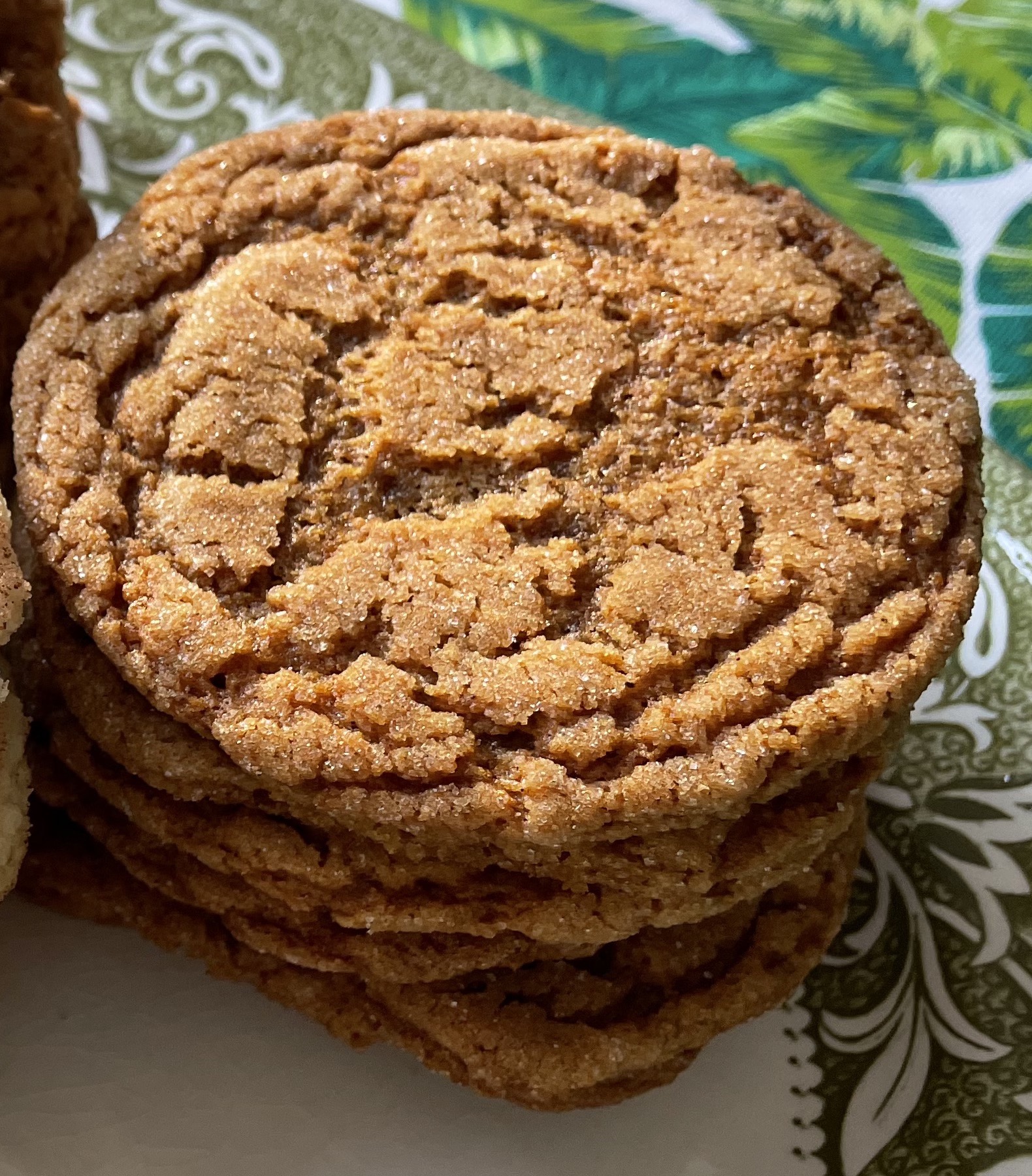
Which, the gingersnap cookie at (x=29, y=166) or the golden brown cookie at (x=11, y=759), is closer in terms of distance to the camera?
the golden brown cookie at (x=11, y=759)

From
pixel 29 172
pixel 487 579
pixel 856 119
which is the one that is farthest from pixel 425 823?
pixel 856 119

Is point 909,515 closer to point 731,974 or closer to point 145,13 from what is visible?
point 731,974

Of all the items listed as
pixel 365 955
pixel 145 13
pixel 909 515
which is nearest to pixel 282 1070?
pixel 365 955

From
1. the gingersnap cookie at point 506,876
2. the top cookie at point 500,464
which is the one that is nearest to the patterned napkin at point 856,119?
the gingersnap cookie at point 506,876

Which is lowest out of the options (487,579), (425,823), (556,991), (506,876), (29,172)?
(556,991)

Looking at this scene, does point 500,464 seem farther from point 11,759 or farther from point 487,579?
point 11,759

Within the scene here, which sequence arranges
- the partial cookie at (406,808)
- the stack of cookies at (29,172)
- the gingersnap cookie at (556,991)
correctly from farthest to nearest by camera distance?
the stack of cookies at (29,172) < the gingersnap cookie at (556,991) < the partial cookie at (406,808)

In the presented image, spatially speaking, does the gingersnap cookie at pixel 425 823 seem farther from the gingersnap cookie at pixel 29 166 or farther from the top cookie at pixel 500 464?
the gingersnap cookie at pixel 29 166
